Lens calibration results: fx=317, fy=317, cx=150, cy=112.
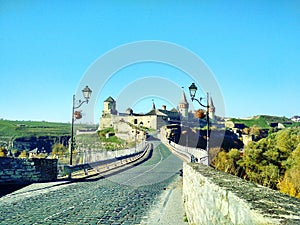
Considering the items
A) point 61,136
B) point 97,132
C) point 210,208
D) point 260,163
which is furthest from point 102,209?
point 61,136

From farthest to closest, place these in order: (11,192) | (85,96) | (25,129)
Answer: (25,129) → (85,96) → (11,192)

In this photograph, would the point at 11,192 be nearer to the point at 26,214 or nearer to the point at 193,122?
the point at 26,214

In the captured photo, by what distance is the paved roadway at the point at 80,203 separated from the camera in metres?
6.60

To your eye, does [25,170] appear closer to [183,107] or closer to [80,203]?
[80,203]

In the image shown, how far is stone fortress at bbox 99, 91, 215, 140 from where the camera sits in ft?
287

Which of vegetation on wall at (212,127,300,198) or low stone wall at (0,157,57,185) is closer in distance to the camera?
low stone wall at (0,157,57,185)

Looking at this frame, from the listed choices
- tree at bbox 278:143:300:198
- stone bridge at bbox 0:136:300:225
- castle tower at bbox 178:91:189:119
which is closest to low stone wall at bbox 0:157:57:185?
stone bridge at bbox 0:136:300:225

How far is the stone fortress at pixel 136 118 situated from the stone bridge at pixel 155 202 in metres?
71.0

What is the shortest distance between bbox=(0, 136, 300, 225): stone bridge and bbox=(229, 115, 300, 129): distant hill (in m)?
140

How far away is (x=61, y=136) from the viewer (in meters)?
119

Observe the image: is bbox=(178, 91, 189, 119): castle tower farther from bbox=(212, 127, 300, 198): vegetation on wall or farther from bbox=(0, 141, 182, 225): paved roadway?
bbox=(0, 141, 182, 225): paved roadway

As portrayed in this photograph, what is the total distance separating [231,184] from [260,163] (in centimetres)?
4059

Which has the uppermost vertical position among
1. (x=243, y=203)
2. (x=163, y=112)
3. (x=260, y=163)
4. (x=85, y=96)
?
(x=163, y=112)

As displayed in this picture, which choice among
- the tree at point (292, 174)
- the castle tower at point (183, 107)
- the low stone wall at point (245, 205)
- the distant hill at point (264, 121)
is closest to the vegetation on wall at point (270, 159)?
the tree at point (292, 174)
